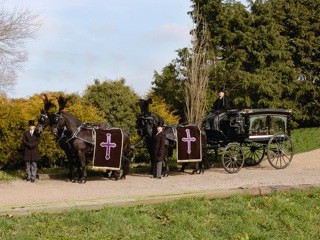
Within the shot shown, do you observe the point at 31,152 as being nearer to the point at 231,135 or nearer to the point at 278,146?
the point at 231,135

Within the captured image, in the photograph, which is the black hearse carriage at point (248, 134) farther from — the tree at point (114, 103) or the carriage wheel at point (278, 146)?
the tree at point (114, 103)

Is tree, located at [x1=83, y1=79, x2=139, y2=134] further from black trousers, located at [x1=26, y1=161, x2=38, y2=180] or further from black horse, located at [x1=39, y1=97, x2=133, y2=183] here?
black trousers, located at [x1=26, y1=161, x2=38, y2=180]

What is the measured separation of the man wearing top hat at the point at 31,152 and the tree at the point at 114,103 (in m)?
5.24

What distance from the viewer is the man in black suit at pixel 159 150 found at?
520 inches

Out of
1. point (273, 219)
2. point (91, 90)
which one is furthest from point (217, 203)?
point (91, 90)

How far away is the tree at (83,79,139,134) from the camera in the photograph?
17812mm

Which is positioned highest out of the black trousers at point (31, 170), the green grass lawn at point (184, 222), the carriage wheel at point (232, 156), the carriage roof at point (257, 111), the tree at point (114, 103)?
the tree at point (114, 103)

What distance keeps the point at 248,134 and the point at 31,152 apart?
242 inches

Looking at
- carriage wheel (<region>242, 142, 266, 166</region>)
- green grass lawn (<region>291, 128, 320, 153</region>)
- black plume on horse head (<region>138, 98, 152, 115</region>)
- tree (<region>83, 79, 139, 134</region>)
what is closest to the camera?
black plume on horse head (<region>138, 98, 152, 115</region>)

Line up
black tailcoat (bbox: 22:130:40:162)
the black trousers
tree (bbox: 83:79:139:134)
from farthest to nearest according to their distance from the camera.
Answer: tree (bbox: 83:79:139:134) → the black trousers → black tailcoat (bbox: 22:130:40:162)

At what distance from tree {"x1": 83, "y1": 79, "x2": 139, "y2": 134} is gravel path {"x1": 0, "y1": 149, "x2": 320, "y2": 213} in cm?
411

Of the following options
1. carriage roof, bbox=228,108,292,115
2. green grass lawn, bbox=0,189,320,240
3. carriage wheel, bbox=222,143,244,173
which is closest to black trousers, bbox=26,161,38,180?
green grass lawn, bbox=0,189,320,240

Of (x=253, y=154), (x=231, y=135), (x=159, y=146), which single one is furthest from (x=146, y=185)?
(x=253, y=154)

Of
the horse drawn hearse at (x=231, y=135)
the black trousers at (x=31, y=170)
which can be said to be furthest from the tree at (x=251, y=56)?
the black trousers at (x=31, y=170)
